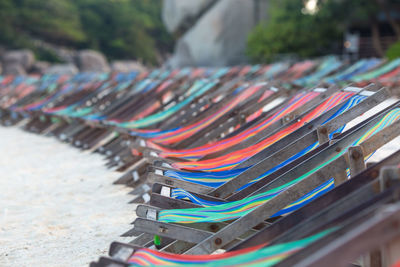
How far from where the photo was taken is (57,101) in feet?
30.7

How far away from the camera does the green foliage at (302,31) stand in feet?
65.9

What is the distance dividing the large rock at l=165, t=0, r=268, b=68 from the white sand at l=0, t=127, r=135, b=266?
19.6 meters

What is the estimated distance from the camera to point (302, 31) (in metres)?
21.1

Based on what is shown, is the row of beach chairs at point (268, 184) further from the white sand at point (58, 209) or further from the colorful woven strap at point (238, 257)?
the white sand at point (58, 209)

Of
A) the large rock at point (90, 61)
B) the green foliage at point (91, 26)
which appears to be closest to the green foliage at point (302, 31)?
the large rock at point (90, 61)

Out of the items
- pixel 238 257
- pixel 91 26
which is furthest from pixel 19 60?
pixel 238 257

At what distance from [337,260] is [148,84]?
612cm

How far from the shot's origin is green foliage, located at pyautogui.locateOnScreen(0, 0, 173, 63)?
32094 millimetres

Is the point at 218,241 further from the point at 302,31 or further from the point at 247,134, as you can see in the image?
the point at 302,31

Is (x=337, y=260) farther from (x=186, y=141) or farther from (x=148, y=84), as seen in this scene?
(x=148, y=84)

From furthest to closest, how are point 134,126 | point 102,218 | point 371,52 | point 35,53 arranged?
1. point 35,53
2. point 371,52
3. point 134,126
4. point 102,218

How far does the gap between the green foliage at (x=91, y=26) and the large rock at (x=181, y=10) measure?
8837 mm

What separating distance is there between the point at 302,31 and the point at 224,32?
510 cm

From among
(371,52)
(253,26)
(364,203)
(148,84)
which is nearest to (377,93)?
(364,203)
